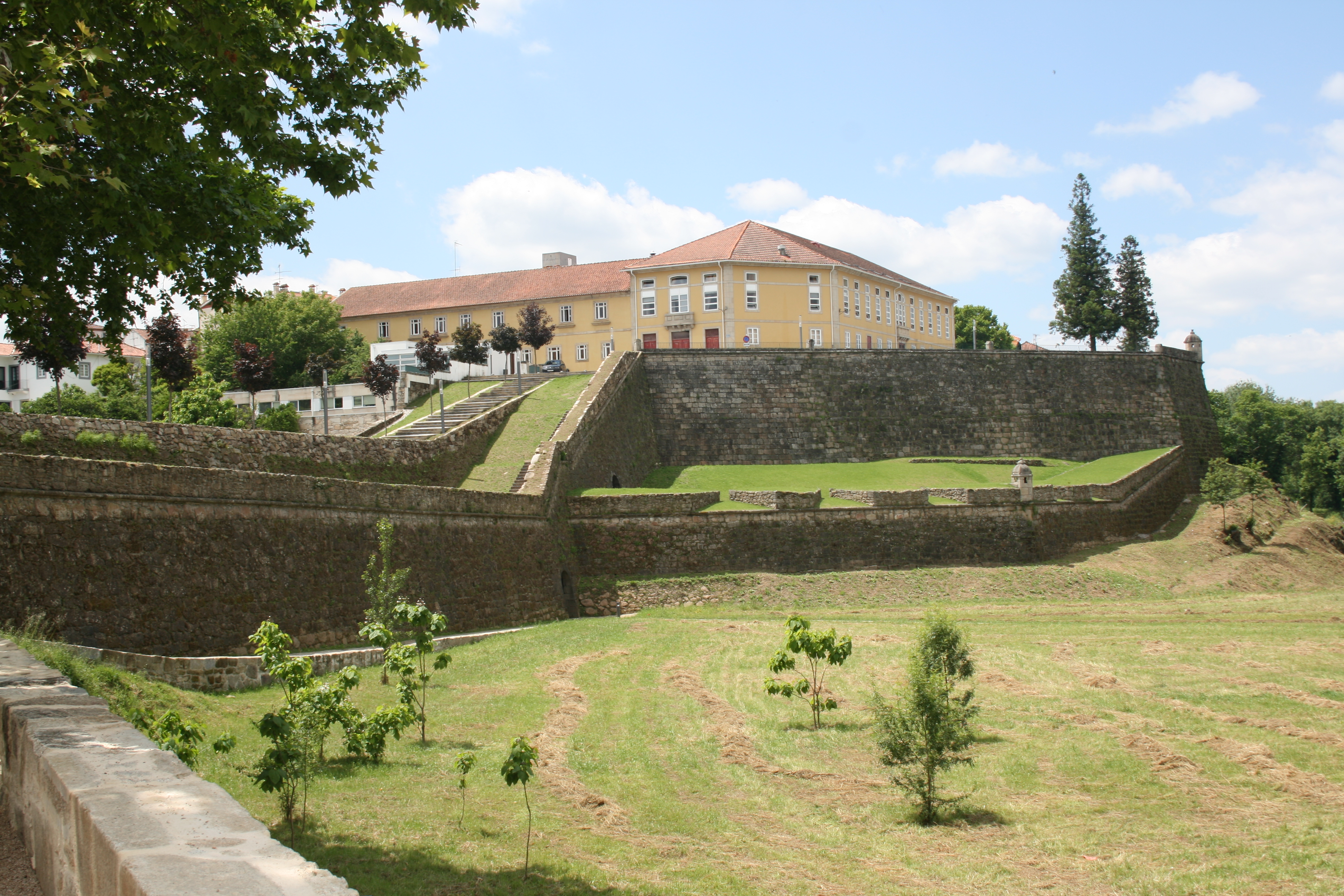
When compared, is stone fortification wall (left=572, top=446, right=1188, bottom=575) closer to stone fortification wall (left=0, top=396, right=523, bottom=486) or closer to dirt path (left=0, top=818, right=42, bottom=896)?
stone fortification wall (left=0, top=396, right=523, bottom=486)

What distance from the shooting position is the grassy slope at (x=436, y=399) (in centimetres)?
3644

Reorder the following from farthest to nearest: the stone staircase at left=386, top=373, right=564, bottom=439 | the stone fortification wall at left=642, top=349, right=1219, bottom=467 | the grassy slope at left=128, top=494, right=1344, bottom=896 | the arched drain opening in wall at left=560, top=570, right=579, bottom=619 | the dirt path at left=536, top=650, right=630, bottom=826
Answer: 1. the stone fortification wall at left=642, top=349, right=1219, bottom=467
2. the stone staircase at left=386, top=373, right=564, bottom=439
3. the arched drain opening in wall at left=560, top=570, right=579, bottom=619
4. the dirt path at left=536, top=650, right=630, bottom=826
5. the grassy slope at left=128, top=494, right=1344, bottom=896

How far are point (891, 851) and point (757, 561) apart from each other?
1963 cm

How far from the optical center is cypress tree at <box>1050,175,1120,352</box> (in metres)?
55.8

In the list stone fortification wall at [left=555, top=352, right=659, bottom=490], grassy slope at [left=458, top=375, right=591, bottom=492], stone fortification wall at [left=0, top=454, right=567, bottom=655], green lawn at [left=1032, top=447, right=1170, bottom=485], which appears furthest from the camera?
green lawn at [left=1032, top=447, right=1170, bottom=485]

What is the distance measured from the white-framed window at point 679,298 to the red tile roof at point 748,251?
1.20 m

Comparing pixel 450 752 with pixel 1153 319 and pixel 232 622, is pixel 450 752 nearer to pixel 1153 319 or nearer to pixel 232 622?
pixel 232 622

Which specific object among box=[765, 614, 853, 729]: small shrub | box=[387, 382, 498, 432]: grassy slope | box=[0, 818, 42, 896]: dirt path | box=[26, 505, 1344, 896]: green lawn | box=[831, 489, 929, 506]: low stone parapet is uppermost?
box=[387, 382, 498, 432]: grassy slope

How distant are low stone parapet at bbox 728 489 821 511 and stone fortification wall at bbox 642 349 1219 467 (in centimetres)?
879

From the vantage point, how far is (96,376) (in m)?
41.0

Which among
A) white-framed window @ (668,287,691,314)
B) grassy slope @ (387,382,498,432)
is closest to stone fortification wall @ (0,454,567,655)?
grassy slope @ (387,382,498,432)

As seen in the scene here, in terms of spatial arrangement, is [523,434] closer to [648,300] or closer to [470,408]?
[470,408]

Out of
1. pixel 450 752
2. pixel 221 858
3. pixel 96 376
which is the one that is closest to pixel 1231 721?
pixel 450 752

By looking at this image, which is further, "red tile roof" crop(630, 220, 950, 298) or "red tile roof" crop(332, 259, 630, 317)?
"red tile roof" crop(332, 259, 630, 317)
